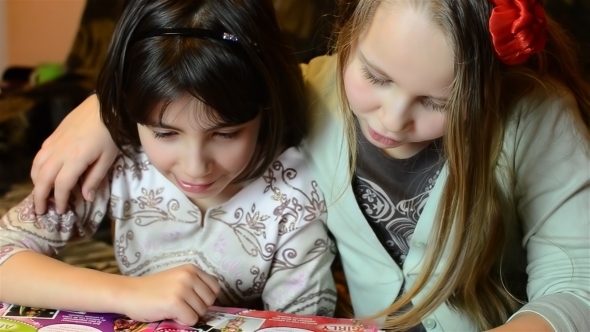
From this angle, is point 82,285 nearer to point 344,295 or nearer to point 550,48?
point 344,295

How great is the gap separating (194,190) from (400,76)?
1.05 feet

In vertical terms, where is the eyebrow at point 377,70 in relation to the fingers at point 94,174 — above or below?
above

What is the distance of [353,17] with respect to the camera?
722 millimetres

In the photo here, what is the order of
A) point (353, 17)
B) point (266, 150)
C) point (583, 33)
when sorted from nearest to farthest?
1. point (353, 17)
2. point (266, 150)
3. point (583, 33)

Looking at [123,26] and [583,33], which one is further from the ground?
[123,26]

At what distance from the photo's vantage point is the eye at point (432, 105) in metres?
0.67

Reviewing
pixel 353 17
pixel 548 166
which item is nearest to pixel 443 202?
pixel 548 166

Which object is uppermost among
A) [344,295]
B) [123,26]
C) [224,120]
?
[123,26]

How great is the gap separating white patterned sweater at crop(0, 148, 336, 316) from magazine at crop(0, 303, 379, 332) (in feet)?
0.44

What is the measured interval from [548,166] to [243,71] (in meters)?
0.38

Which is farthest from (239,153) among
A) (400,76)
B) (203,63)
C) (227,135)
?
(400,76)

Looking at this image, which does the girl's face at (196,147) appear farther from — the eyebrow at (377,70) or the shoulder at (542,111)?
the shoulder at (542,111)

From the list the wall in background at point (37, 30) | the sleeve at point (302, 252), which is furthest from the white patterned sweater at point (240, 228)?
the wall in background at point (37, 30)

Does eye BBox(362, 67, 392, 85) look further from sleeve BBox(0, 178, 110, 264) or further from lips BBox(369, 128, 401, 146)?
sleeve BBox(0, 178, 110, 264)
